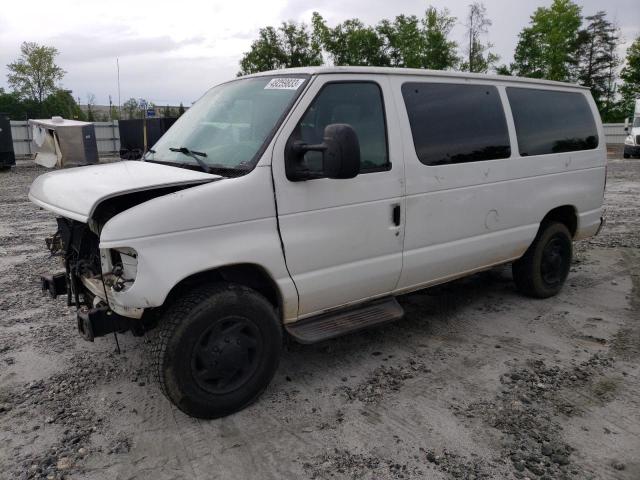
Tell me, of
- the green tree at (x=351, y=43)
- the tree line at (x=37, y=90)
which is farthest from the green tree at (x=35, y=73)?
the green tree at (x=351, y=43)

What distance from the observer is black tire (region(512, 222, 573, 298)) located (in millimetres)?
5297

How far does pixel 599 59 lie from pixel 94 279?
161 ft

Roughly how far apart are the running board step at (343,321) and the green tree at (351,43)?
31131mm

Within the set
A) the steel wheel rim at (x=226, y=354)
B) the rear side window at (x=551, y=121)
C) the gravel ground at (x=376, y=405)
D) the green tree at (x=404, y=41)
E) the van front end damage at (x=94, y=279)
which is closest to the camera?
the gravel ground at (x=376, y=405)

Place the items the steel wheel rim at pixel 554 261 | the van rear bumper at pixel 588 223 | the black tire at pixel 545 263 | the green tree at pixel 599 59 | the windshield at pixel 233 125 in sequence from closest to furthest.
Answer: the windshield at pixel 233 125 → the black tire at pixel 545 263 → the steel wheel rim at pixel 554 261 → the van rear bumper at pixel 588 223 → the green tree at pixel 599 59

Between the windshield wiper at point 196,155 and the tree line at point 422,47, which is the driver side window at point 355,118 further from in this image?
the tree line at point 422,47

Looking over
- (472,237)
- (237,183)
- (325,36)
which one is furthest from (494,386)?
(325,36)

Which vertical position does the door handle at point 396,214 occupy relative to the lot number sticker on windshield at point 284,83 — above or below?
below

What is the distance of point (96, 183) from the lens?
10.8ft

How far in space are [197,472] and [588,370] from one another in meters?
2.90

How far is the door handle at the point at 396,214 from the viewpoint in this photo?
12.8ft

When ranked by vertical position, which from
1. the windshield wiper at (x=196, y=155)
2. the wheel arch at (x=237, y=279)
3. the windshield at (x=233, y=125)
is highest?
the windshield at (x=233, y=125)

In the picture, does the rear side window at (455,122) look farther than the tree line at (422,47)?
No

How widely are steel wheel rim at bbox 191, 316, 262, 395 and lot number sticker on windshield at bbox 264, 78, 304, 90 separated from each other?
1578 mm
